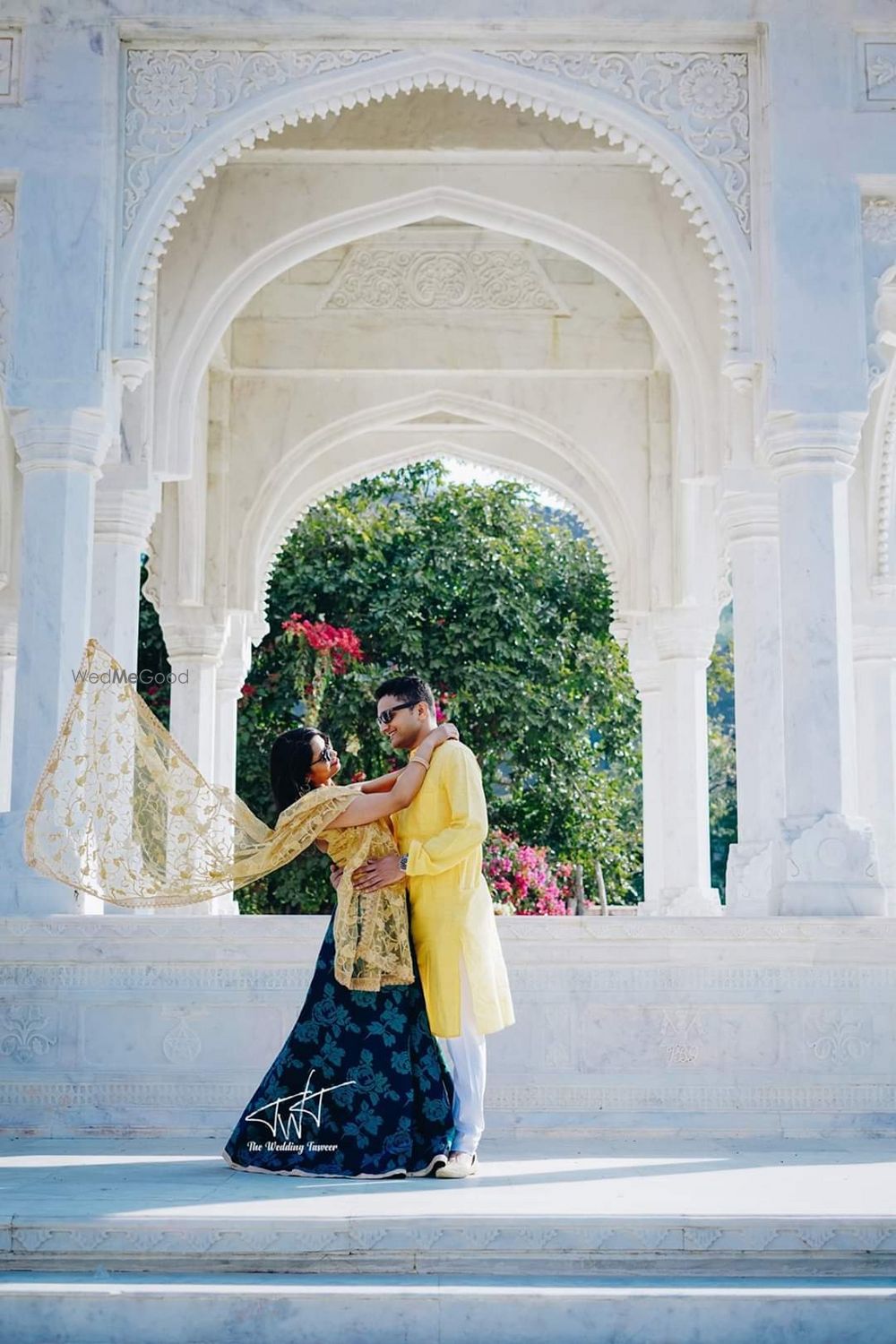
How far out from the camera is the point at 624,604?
11.8 meters

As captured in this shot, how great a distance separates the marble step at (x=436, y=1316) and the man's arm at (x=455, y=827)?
1288 mm

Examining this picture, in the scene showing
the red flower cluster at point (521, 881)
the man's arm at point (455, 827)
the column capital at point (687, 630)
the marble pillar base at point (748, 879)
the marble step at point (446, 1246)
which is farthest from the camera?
the red flower cluster at point (521, 881)

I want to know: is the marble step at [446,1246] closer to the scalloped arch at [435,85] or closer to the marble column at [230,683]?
the scalloped arch at [435,85]

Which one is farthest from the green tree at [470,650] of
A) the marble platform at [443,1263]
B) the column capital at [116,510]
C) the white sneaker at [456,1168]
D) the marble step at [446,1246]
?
the marble step at [446,1246]

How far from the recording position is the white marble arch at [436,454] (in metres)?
11.2

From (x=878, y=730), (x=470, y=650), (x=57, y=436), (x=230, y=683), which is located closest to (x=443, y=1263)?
(x=57, y=436)

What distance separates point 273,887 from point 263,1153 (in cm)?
1145

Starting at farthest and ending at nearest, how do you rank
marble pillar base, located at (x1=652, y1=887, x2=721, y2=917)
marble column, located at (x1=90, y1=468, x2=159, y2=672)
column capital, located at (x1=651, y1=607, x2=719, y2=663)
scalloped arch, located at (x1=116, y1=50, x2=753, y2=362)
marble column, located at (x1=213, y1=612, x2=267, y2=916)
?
marble column, located at (x1=213, y1=612, x2=267, y2=916) → column capital, located at (x1=651, y1=607, x2=719, y2=663) → marble pillar base, located at (x1=652, y1=887, x2=721, y2=917) → marble column, located at (x1=90, y1=468, x2=159, y2=672) → scalloped arch, located at (x1=116, y1=50, x2=753, y2=362)

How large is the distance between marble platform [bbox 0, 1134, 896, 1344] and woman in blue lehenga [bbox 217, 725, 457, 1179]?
18cm

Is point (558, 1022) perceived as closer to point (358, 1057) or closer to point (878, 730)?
point (358, 1057)

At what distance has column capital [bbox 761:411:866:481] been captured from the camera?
662 centimetres

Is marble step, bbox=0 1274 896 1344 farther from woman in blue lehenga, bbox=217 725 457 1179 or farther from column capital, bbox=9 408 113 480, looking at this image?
column capital, bbox=9 408 113 480

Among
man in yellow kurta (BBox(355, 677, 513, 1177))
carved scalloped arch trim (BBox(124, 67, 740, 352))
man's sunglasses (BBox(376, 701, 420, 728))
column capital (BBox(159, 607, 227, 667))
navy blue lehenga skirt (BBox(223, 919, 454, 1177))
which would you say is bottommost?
navy blue lehenga skirt (BBox(223, 919, 454, 1177))

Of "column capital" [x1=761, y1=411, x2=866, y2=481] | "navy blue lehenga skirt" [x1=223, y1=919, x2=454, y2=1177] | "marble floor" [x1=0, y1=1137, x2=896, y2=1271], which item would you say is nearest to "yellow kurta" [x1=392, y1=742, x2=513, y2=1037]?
"navy blue lehenga skirt" [x1=223, y1=919, x2=454, y2=1177]
